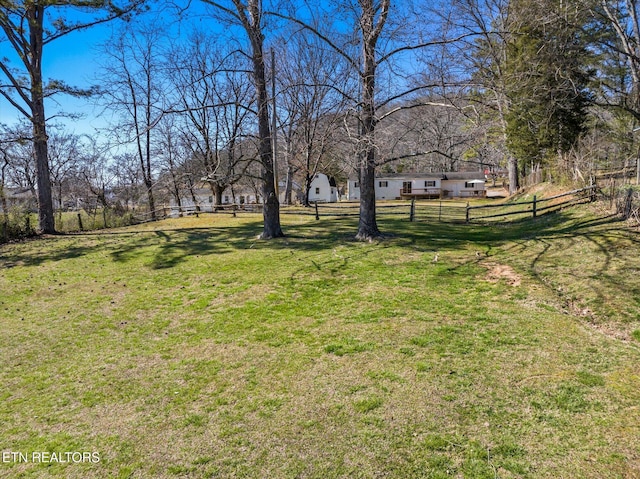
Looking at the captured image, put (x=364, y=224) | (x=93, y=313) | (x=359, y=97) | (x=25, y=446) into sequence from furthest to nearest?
1. (x=364, y=224)
2. (x=359, y=97)
3. (x=93, y=313)
4. (x=25, y=446)

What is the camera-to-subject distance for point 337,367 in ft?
12.8

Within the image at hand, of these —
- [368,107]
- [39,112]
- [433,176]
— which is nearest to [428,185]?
[433,176]

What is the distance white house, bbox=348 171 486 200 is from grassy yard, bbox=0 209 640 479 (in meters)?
33.7

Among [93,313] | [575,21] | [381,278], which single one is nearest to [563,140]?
[575,21]

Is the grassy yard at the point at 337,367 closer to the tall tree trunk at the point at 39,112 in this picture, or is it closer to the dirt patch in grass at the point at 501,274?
the dirt patch in grass at the point at 501,274

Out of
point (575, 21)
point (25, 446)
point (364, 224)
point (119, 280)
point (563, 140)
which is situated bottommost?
point (25, 446)

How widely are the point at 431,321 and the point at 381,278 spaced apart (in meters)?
1.86

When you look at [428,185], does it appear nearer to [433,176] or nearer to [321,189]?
[433,176]

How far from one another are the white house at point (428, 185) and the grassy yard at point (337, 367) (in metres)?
33.7

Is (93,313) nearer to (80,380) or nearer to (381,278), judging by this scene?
(80,380)

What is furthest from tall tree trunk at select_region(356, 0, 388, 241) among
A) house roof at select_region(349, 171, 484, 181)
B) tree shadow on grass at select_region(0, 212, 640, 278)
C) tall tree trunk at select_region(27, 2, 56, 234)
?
house roof at select_region(349, 171, 484, 181)

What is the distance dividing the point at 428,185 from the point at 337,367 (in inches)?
1558

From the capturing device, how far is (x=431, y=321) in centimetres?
486

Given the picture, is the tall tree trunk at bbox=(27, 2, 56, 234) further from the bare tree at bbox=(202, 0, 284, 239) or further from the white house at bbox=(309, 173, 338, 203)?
the white house at bbox=(309, 173, 338, 203)
